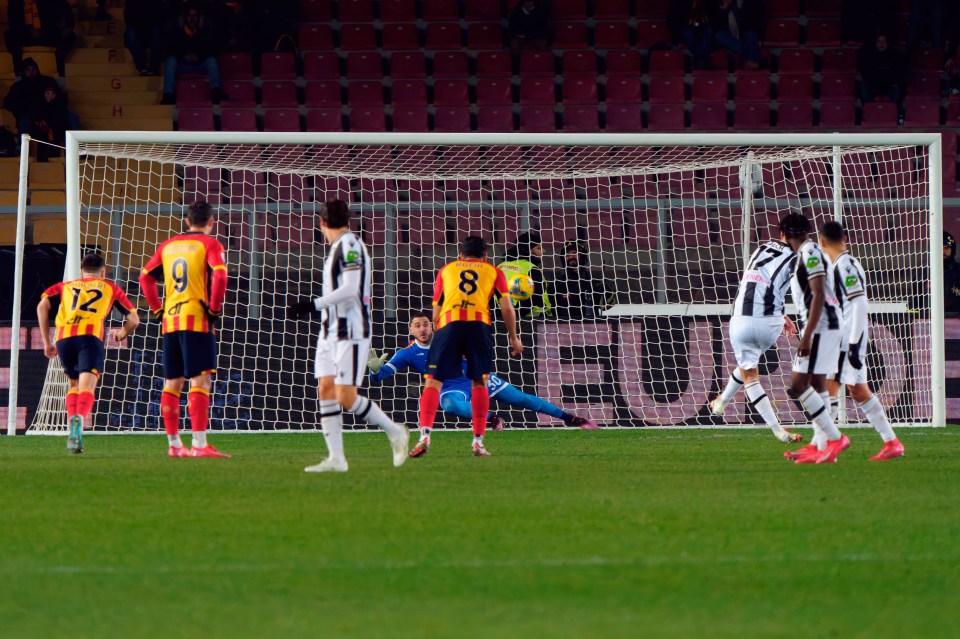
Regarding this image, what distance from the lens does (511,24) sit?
20766 millimetres

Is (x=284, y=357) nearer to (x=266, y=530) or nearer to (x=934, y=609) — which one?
(x=266, y=530)

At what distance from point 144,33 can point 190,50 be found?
3.33ft

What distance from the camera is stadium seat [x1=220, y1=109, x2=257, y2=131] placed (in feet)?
65.5

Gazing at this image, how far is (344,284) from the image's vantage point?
838 centimetres

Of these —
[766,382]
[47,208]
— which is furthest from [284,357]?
[766,382]

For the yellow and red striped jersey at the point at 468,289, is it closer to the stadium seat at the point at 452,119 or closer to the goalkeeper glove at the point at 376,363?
the goalkeeper glove at the point at 376,363

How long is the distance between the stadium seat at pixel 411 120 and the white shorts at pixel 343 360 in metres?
11.6

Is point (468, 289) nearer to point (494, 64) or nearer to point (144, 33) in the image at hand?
point (494, 64)

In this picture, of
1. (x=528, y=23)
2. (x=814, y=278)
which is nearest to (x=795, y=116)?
(x=528, y=23)

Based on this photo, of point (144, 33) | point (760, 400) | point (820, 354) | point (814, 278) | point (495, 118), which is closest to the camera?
point (814, 278)

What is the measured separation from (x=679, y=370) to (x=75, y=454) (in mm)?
6597

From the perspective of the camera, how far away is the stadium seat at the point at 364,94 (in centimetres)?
2022

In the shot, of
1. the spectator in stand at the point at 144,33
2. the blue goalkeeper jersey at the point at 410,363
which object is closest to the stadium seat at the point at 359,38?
the spectator in stand at the point at 144,33

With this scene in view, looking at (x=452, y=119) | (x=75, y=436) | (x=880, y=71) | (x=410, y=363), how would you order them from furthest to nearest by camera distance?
1. (x=880, y=71)
2. (x=452, y=119)
3. (x=410, y=363)
4. (x=75, y=436)
